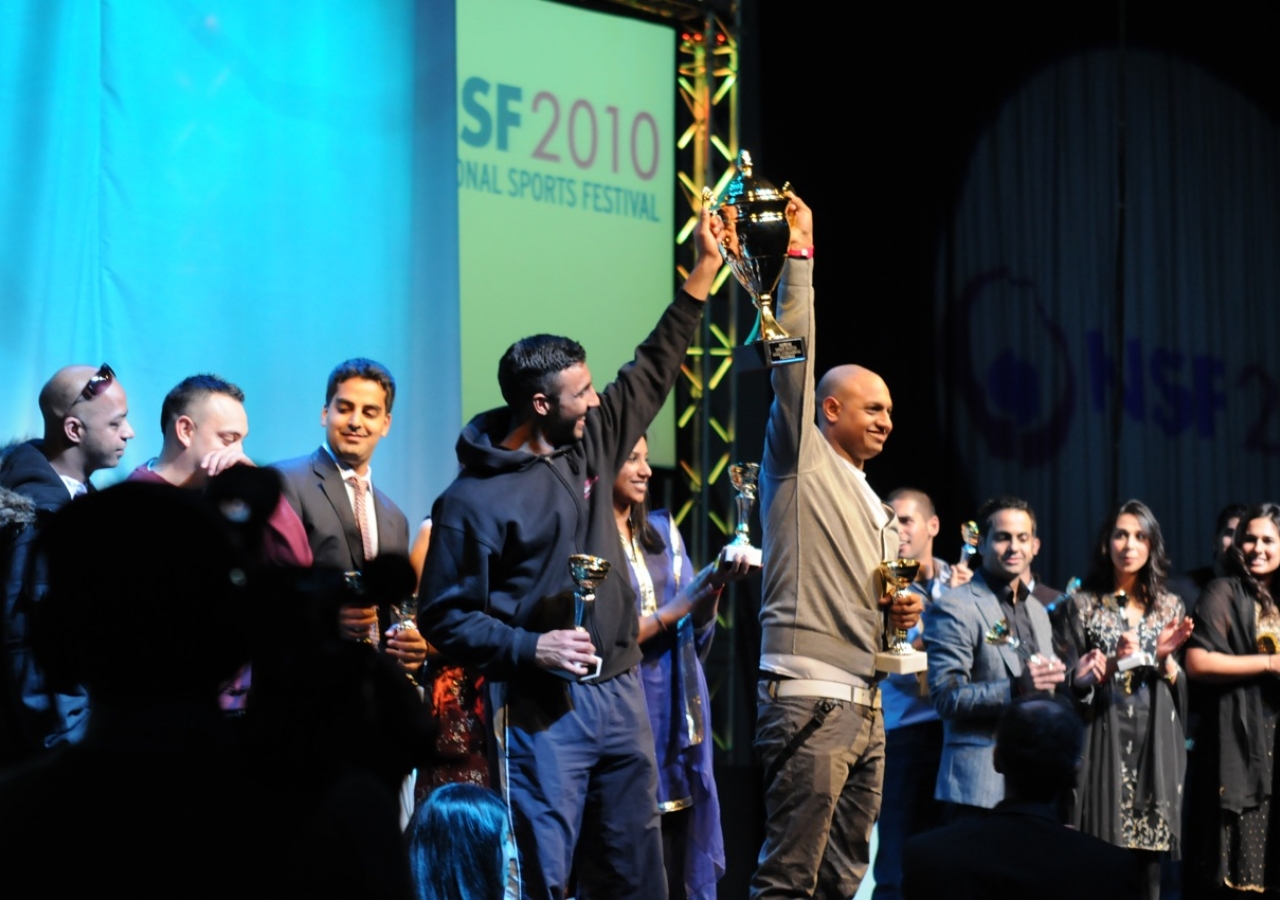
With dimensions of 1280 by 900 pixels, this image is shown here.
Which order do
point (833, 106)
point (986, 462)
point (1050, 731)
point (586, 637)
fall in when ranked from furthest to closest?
point (986, 462) < point (833, 106) < point (586, 637) < point (1050, 731)

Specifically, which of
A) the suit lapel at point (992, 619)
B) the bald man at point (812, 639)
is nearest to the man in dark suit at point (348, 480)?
the bald man at point (812, 639)

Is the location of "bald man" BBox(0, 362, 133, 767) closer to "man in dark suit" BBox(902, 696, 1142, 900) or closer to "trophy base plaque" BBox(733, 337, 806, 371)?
"trophy base plaque" BBox(733, 337, 806, 371)

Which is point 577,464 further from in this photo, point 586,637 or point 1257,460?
point 1257,460

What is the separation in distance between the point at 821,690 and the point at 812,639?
0.13m

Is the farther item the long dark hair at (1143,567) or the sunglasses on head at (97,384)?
the long dark hair at (1143,567)

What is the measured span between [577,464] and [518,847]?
89cm

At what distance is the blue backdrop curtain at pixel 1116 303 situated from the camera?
8.62m

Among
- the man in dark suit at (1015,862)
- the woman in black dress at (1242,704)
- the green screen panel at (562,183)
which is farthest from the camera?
the green screen panel at (562,183)

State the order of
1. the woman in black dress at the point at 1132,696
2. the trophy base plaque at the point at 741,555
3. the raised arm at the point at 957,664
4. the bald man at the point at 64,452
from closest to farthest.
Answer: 1. the bald man at the point at 64,452
2. the trophy base plaque at the point at 741,555
3. the raised arm at the point at 957,664
4. the woman in black dress at the point at 1132,696

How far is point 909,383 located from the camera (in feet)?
27.0

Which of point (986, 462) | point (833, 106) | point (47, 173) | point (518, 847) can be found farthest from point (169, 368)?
point (986, 462)

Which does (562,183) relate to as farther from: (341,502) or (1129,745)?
(1129,745)

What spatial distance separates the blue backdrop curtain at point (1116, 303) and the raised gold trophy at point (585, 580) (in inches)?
200

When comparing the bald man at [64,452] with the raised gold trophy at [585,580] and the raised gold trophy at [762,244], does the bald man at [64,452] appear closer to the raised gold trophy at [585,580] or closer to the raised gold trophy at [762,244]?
the raised gold trophy at [585,580]
